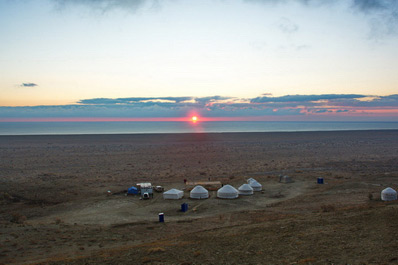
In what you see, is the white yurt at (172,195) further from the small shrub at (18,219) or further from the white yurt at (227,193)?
the small shrub at (18,219)

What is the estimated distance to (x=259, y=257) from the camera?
15266mm

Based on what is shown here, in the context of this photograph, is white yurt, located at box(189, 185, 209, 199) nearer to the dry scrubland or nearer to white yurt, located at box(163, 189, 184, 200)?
the dry scrubland

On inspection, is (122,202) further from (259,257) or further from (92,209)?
(259,257)

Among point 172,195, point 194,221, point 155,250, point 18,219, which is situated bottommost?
point 172,195

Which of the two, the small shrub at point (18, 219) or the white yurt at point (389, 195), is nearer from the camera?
the small shrub at point (18, 219)

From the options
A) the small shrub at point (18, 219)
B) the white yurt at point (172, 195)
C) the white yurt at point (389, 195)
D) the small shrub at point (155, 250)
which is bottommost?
the white yurt at point (172, 195)

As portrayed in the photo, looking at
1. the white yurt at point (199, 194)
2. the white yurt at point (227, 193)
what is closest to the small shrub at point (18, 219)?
the white yurt at point (199, 194)

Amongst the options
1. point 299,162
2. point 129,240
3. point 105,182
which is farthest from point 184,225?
point 299,162

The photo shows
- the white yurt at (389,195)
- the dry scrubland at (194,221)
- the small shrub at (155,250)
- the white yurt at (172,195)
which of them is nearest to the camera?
the dry scrubland at (194,221)

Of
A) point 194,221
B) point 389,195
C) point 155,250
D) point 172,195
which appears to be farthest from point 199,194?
point 155,250

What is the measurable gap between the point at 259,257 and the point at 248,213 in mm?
12879

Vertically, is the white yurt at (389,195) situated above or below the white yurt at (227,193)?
above

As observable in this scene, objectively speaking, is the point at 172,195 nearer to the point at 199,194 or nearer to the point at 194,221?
the point at 199,194

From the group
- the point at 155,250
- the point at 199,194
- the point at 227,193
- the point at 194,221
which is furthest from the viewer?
the point at 199,194
